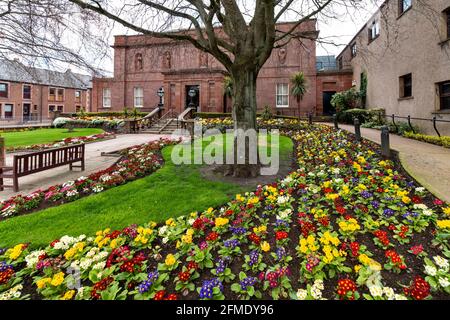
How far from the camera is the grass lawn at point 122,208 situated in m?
3.99

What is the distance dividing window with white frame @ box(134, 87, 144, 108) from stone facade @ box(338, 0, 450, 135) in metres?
23.3

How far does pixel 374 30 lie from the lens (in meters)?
18.2

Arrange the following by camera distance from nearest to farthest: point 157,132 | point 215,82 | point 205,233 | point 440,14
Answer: point 205,233 → point 440,14 → point 157,132 → point 215,82

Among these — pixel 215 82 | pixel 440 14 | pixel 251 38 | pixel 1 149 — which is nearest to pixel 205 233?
pixel 251 38

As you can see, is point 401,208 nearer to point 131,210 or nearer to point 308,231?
point 308,231

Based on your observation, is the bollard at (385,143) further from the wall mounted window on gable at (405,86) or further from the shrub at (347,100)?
the shrub at (347,100)

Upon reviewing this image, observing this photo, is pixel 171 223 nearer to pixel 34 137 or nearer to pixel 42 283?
pixel 42 283

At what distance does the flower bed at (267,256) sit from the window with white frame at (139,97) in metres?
28.0

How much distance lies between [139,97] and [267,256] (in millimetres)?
29865

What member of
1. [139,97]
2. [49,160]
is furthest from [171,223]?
[139,97]

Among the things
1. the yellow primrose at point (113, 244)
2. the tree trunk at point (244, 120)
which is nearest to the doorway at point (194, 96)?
the tree trunk at point (244, 120)

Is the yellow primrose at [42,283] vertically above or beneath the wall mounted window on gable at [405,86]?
beneath

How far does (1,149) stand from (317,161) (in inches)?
355

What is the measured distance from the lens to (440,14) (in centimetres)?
1015
